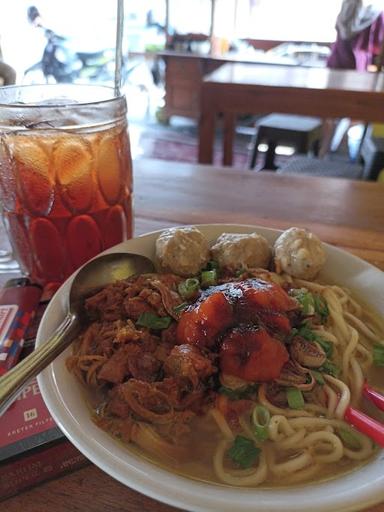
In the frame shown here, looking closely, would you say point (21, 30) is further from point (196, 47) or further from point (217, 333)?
point (217, 333)

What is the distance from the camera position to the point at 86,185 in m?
1.07

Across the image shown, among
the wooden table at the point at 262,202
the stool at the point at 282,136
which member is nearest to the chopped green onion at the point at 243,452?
the wooden table at the point at 262,202

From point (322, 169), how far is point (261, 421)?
8.07 ft

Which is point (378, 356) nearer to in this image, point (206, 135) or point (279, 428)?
point (279, 428)

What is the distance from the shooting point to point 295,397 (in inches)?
34.1

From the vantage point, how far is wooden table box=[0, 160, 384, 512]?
1.50 meters

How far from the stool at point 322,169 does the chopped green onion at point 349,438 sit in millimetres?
2249

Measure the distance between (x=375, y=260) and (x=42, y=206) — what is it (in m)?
0.92

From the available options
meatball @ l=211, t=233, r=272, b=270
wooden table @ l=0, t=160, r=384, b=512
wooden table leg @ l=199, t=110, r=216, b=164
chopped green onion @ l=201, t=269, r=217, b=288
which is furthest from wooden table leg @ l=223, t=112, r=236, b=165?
chopped green onion @ l=201, t=269, r=217, b=288

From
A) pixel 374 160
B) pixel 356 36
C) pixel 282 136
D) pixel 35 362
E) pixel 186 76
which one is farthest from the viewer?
pixel 186 76

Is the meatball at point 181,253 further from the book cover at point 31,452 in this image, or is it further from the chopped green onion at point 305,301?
the book cover at point 31,452

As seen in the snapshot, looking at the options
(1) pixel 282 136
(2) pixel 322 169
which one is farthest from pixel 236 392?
(1) pixel 282 136

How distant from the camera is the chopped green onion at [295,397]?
0.86 metres

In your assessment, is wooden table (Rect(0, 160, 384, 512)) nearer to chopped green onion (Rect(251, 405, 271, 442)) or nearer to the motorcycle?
chopped green onion (Rect(251, 405, 271, 442))
